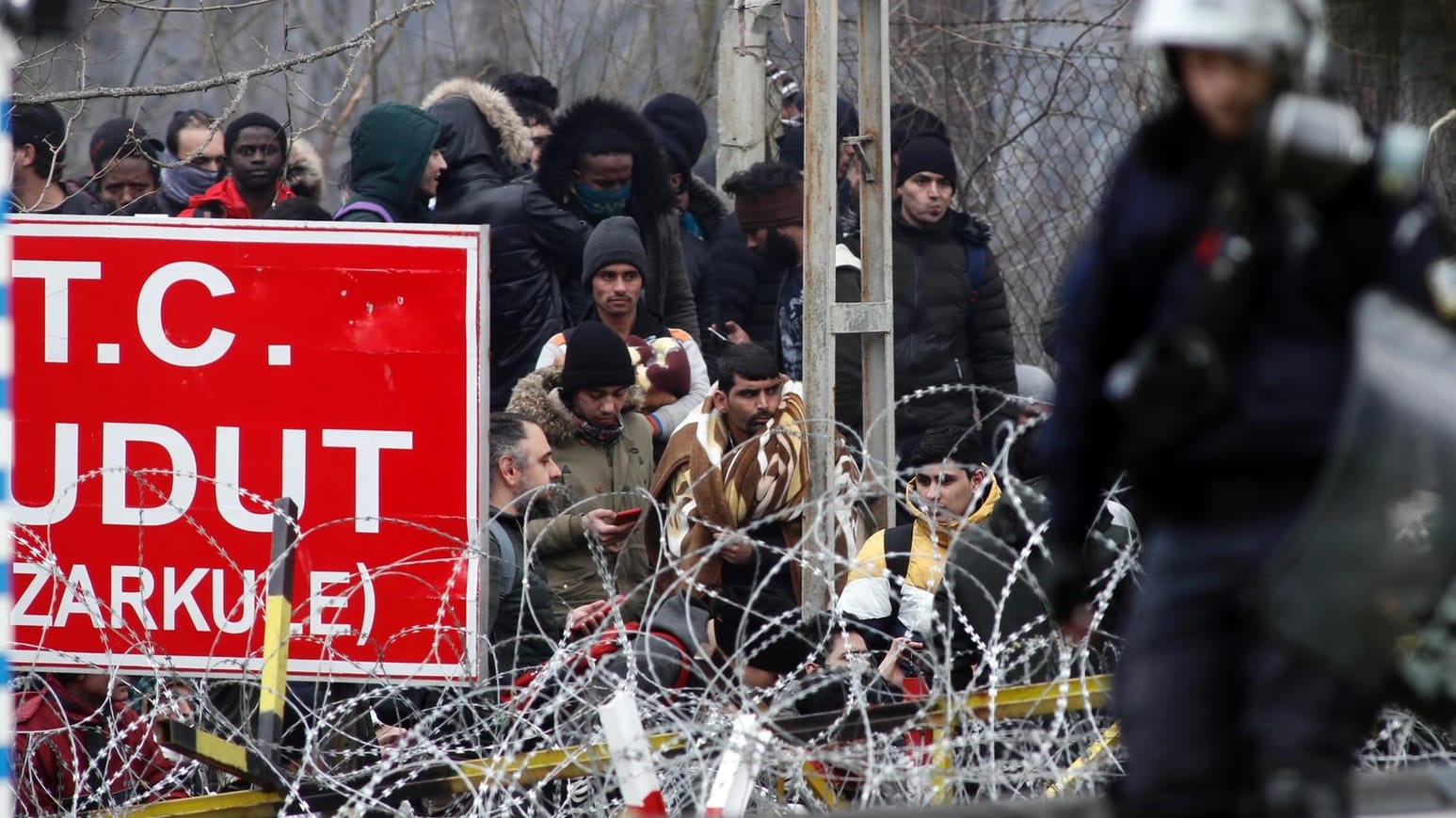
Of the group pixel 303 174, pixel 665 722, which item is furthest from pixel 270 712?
pixel 303 174

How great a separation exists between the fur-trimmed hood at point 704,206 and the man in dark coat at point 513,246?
109cm

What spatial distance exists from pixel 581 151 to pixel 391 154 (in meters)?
0.77

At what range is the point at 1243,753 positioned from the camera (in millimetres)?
2445

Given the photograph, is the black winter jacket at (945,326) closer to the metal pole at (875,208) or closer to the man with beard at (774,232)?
the man with beard at (774,232)

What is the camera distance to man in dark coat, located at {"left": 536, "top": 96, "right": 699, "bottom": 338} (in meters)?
7.10

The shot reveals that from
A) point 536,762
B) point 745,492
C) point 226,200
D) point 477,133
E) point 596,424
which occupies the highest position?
point 477,133

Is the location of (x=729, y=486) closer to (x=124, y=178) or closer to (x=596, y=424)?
(x=596, y=424)

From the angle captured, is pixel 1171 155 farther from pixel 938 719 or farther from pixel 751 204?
pixel 751 204

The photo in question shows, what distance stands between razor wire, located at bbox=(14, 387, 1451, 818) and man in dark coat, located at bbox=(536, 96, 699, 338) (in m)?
2.01

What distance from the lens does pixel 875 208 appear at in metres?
5.99

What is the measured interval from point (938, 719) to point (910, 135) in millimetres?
3581

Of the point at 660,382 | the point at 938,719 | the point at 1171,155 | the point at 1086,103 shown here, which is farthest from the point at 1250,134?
the point at 1086,103

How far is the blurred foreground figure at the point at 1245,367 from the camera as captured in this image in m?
2.34

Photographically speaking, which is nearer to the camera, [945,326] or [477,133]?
[945,326]
